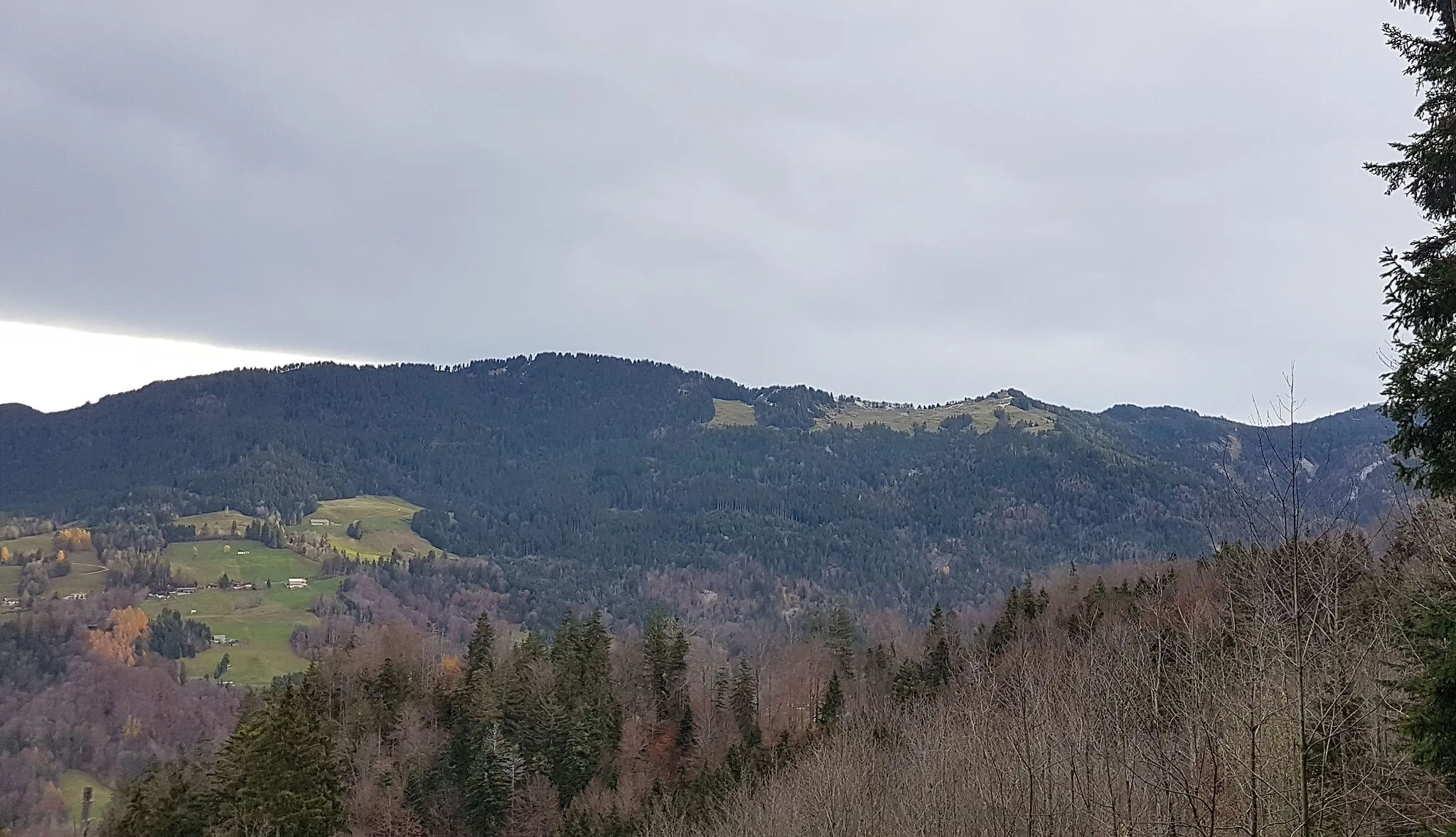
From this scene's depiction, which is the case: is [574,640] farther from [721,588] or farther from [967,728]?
[721,588]

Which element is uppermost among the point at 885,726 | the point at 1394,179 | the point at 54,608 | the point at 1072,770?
the point at 1394,179

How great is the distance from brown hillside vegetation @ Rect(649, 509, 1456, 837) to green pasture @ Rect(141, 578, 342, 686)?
100082mm

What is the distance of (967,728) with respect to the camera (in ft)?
94.2

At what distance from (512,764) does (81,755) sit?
243 ft

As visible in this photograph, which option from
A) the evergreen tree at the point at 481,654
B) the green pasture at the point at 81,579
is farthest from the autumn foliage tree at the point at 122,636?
the evergreen tree at the point at 481,654

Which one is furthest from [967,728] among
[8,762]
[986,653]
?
[8,762]

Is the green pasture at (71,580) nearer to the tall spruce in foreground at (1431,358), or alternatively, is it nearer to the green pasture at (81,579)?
the green pasture at (81,579)

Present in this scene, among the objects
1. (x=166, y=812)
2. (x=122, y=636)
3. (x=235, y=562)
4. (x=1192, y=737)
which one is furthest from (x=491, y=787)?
(x=235, y=562)

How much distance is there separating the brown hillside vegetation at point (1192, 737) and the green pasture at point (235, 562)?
15383 centimetres

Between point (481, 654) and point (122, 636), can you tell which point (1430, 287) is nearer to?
point (481, 654)

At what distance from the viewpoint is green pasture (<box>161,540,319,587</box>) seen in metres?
164

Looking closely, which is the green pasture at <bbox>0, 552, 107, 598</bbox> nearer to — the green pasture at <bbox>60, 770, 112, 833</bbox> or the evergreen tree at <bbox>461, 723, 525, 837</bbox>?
the green pasture at <bbox>60, 770, 112, 833</bbox>

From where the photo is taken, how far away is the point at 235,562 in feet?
564

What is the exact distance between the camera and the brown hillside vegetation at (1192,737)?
28.4ft
